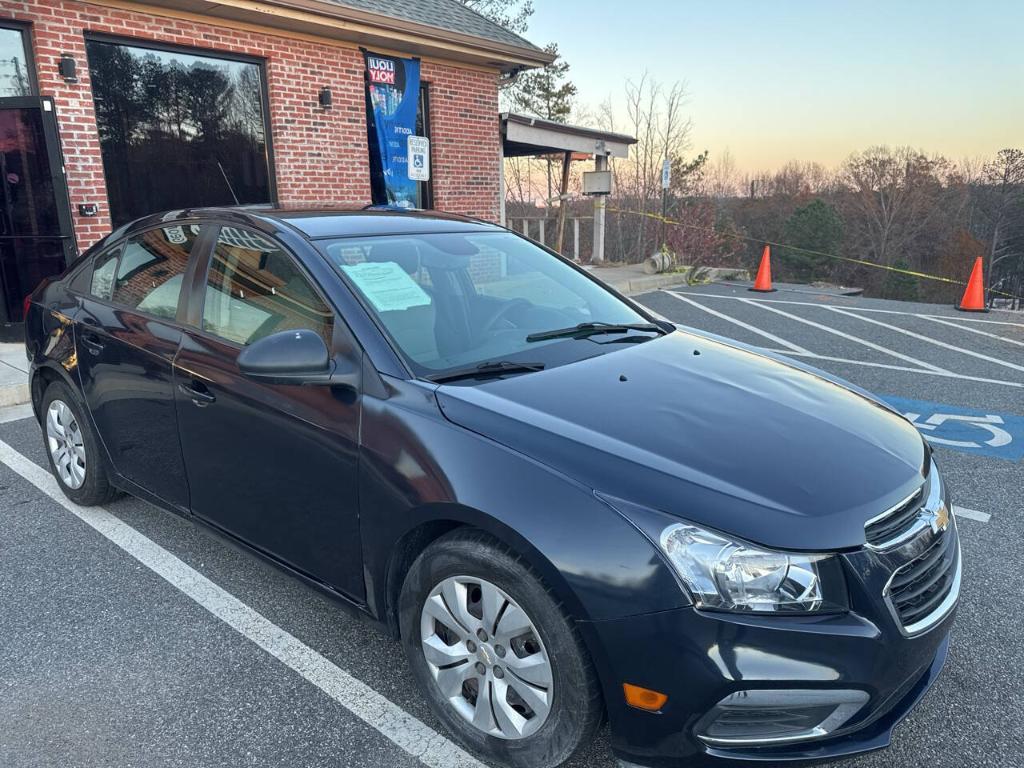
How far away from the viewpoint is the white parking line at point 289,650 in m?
2.28

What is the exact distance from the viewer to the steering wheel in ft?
9.31

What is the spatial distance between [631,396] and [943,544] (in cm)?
103

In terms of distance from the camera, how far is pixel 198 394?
9.55 feet

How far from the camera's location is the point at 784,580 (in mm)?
1768

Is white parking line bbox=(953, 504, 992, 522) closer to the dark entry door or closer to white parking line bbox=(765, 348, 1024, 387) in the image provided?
white parking line bbox=(765, 348, 1024, 387)

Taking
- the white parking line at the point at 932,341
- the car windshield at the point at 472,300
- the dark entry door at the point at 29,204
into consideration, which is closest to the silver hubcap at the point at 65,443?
the car windshield at the point at 472,300

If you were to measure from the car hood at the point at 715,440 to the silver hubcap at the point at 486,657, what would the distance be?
459mm

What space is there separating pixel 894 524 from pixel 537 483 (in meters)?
1.00

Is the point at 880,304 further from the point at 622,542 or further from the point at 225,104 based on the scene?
the point at 622,542

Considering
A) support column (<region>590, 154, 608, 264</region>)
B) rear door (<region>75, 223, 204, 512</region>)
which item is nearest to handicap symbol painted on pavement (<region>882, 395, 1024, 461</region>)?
rear door (<region>75, 223, 204, 512</region>)

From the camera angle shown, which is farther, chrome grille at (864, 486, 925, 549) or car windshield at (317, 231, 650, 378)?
car windshield at (317, 231, 650, 378)

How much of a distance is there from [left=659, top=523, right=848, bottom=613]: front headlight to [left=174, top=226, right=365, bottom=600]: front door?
112 cm

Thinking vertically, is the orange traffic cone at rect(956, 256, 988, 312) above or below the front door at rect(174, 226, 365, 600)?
below

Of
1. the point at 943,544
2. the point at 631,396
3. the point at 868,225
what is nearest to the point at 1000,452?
the point at 943,544
